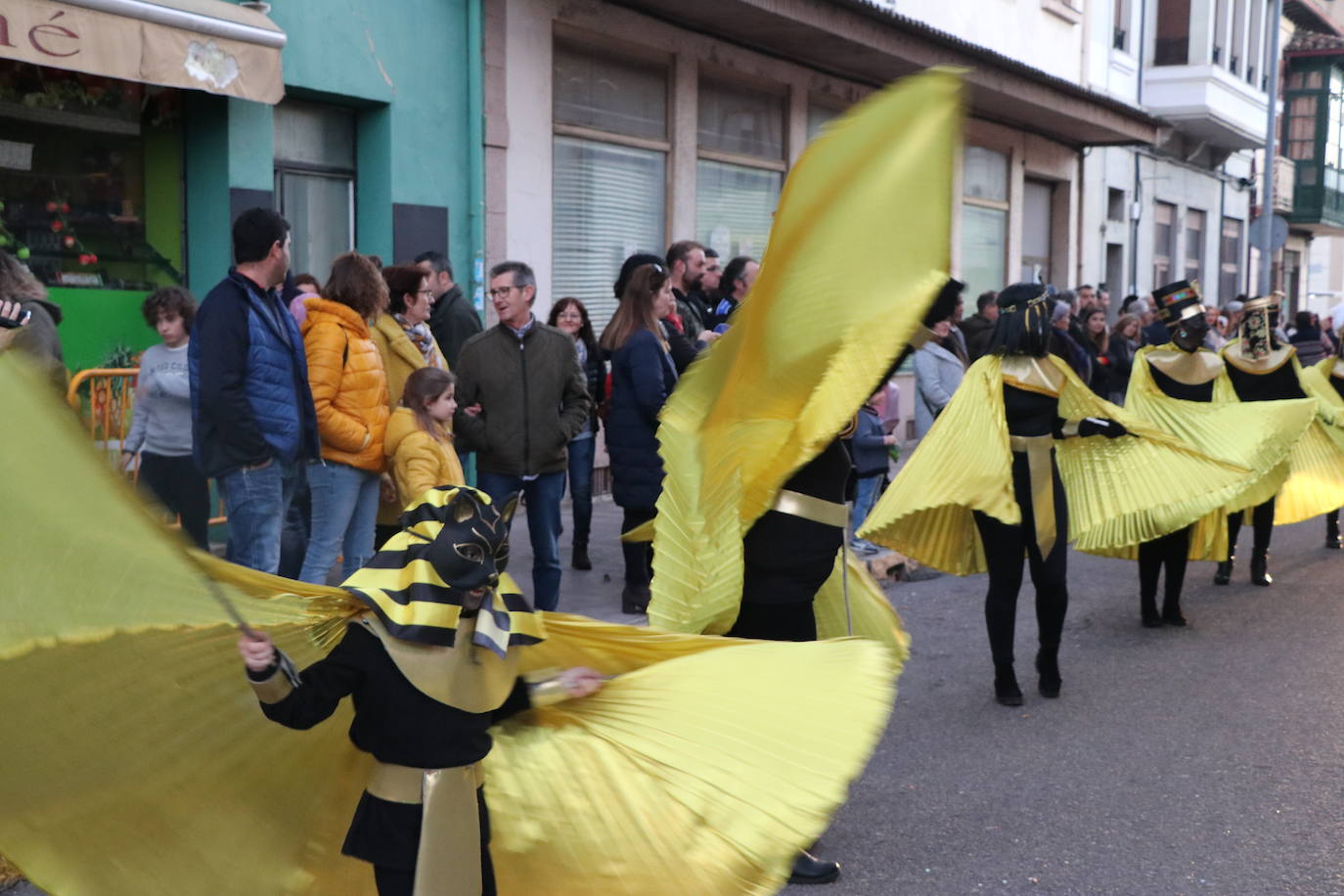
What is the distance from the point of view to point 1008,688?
625 cm

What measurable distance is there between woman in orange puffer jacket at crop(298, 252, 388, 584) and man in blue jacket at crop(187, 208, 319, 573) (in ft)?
0.87

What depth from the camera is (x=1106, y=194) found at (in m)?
24.6

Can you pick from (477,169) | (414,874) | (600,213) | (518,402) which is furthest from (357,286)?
(600,213)

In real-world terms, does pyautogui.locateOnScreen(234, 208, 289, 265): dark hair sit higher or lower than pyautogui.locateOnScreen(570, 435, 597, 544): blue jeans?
higher

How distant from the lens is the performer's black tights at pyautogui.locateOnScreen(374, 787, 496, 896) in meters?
3.01

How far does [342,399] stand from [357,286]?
0.52 meters

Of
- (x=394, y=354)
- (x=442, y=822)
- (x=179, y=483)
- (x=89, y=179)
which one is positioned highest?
(x=89, y=179)

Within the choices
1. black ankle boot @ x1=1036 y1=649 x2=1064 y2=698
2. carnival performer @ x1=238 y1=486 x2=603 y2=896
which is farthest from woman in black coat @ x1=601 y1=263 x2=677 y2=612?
carnival performer @ x1=238 y1=486 x2=603 y2=896

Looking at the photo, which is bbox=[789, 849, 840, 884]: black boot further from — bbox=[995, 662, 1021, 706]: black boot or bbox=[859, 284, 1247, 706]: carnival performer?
bbox=[995, 662, 1021, 706]: black boot

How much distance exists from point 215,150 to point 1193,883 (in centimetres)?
753

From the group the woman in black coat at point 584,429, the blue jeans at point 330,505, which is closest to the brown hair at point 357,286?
the blue jeans at point 330,505

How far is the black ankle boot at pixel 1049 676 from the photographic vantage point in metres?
6.38

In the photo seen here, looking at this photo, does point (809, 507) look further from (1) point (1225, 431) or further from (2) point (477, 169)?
(2) point (477, 169)

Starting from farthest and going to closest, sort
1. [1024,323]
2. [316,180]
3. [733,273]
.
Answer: [316,180], [733,273], [1024,323]
